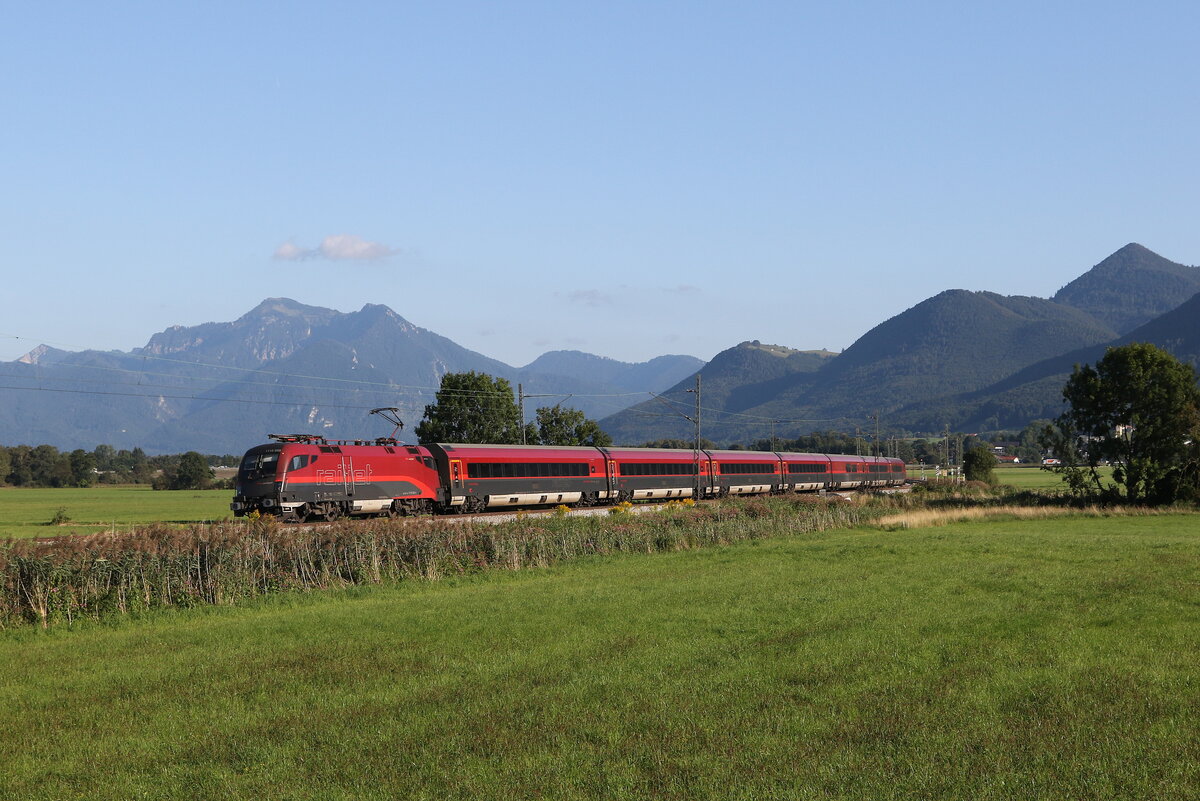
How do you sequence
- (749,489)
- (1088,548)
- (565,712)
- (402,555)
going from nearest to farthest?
(565,712) → (402,555) → (1088,548) → (749,489)

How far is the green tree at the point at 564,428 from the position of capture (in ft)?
334

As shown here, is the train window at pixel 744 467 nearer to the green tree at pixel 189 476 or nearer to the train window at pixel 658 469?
the train window at pixel 658 469

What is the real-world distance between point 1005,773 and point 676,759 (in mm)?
3141

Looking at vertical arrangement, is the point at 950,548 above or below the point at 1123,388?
below

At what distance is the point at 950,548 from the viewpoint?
108 feet

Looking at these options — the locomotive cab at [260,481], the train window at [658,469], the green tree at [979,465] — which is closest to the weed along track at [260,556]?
the locomotive cab at [260,481]

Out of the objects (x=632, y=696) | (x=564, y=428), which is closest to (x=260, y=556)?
(x=632, y=696)

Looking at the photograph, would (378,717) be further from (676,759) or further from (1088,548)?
(1088,548)

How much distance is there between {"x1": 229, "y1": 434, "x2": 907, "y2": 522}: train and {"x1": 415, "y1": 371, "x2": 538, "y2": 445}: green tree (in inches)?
1272

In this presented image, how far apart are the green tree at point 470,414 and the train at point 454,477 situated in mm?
32312

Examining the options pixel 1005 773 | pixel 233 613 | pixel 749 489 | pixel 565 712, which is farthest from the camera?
pixel 749 489

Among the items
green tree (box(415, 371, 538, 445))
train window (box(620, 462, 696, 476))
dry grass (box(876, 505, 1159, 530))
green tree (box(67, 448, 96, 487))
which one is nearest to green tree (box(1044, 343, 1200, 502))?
dry grass (box(876, 505, 1159, 530))

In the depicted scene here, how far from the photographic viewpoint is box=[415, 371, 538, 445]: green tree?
98.8 metres

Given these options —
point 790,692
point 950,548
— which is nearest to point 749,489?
point 950,548
